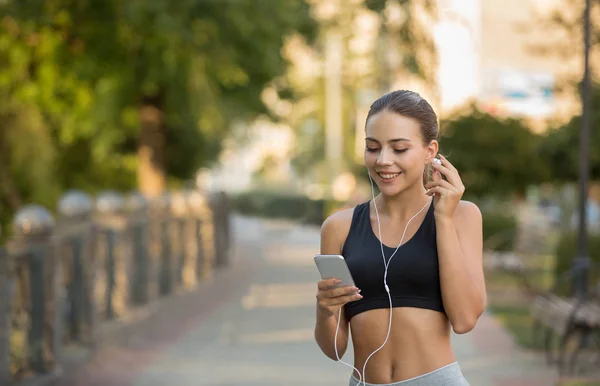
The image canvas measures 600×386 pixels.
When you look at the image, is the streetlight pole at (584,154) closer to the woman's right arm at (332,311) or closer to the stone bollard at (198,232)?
the stone bollard at (198,232)

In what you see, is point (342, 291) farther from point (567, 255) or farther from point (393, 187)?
point (567, 255)

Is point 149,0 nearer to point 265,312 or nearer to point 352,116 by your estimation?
point 265,312

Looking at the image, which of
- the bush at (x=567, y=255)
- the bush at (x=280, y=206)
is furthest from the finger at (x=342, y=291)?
the bush at (x=280, y=206)

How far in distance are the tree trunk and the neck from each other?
17356mm

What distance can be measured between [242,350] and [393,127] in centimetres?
826

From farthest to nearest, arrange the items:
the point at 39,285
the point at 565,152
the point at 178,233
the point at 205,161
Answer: the point at 205,161, the point at 565,152, the point at 178,233, the point at 39,285

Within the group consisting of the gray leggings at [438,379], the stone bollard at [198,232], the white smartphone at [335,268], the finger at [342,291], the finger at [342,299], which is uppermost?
the white smartphone at [335,268]

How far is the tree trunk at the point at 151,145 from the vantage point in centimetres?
2106

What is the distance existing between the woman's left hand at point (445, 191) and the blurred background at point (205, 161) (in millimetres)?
4411

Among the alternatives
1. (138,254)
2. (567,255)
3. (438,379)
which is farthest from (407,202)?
(567,255)

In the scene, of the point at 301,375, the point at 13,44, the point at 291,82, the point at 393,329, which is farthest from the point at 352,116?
the point at 393,329

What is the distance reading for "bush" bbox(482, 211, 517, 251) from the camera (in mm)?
23078

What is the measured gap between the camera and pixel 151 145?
70.3ft

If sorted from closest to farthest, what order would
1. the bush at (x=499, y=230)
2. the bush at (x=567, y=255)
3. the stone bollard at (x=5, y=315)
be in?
the stone bollard at (x=5, y=315) < the bush at (x=567, y=255) < the bush at (x=499, y=230)
